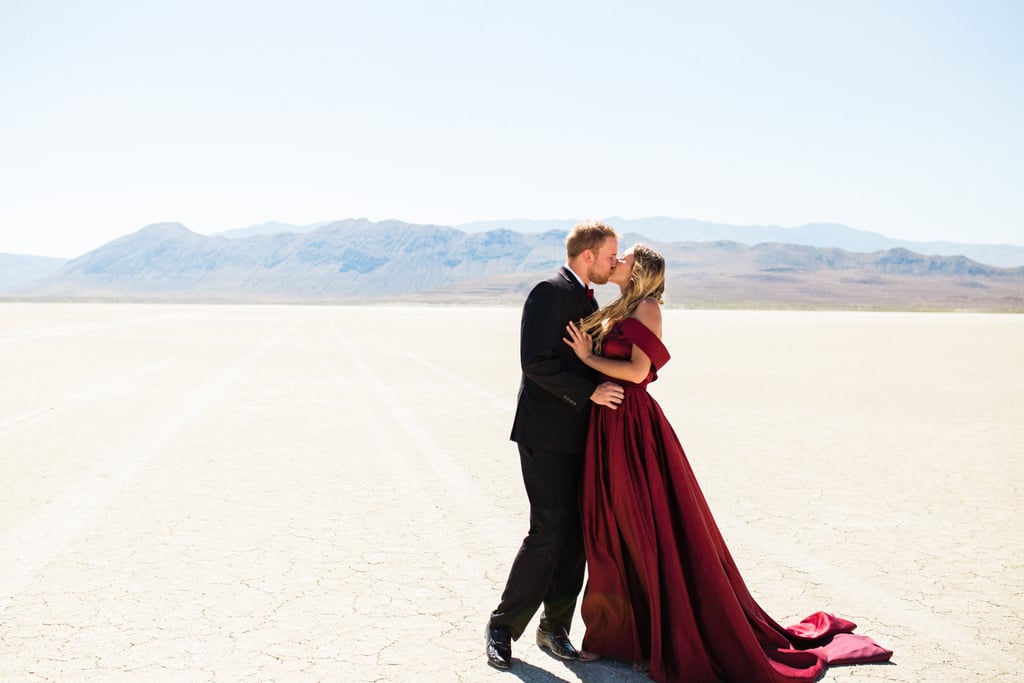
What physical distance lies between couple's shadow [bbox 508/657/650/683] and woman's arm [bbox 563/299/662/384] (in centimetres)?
125

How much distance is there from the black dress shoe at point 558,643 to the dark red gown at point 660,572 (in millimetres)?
89

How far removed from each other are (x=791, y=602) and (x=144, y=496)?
4.76m

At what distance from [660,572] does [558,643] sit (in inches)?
24.4

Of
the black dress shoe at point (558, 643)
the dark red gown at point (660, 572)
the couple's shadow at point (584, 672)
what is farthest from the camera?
the black dress shoe at point (558, 643)

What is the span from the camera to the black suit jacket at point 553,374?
3555mm

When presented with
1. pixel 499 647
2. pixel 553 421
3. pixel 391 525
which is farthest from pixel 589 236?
pixel 391 525

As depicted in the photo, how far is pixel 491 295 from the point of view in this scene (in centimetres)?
19912

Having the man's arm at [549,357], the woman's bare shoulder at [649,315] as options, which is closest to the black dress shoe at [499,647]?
the man's arm at [549,357]

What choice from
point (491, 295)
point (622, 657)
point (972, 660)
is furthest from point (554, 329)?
point (491, 295)

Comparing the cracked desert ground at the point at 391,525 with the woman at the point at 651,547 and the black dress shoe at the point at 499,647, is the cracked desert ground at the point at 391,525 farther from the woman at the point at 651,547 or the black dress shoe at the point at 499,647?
the woman at the point at 651,547

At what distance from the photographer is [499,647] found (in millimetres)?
3717

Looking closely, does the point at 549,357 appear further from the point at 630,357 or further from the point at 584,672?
the point at 584,672

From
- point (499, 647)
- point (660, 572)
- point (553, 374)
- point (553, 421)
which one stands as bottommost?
point (499, 647)

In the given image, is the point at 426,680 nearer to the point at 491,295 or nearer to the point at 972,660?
the point at 972,660
